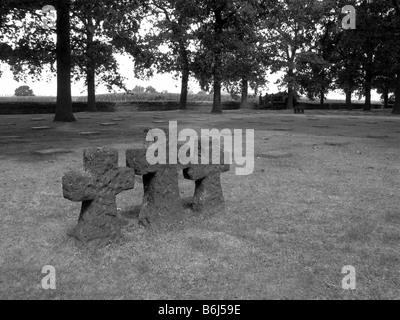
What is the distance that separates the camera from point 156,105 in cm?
3803

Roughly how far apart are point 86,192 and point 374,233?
3.24 meters

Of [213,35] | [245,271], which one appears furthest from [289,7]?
[245,271]

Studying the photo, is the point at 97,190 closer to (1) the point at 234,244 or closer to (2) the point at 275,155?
(1) the point at 234,244

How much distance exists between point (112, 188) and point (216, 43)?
23034 mm

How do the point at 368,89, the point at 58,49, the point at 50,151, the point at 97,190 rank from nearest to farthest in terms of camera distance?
1. the point at 97,190
2. the point at 50,151
3. the point at 58,49
4. the point at 368,89

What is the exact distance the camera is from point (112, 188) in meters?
4.01

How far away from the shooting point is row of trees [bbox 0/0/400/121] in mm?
16562

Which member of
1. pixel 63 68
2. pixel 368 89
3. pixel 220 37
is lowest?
pixel 63 68

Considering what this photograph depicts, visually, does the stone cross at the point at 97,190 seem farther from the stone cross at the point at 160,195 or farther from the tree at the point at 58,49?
the tree at the point at 58,49

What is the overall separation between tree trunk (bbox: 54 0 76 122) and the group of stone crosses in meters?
14.8

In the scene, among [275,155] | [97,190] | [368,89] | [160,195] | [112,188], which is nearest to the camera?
[97,190]

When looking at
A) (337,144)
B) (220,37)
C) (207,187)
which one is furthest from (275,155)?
(220,37)

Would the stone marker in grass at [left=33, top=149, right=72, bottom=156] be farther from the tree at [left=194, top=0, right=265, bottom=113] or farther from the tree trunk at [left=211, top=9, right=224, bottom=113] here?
the tree trunk at [left=211, top=9, right=224, bottom=113]
